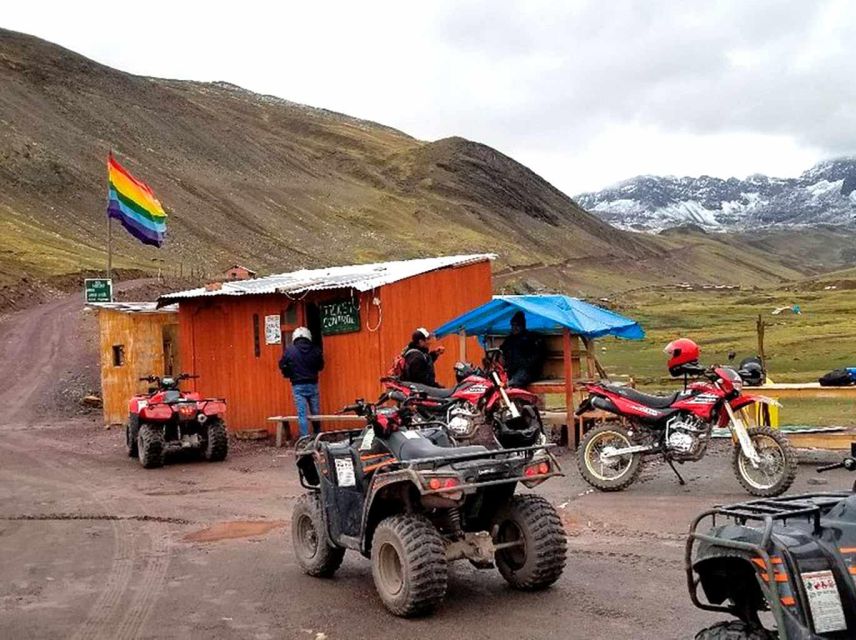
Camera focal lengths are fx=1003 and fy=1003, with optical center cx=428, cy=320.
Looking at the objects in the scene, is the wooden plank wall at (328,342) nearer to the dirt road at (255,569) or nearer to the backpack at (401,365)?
the backpack at (401,365)

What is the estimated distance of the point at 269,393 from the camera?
17.8 metres

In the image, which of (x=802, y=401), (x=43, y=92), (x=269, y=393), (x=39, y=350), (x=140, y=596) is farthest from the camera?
(x=43, y=92)

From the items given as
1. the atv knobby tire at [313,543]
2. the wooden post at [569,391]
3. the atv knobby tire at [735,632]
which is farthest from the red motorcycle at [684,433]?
the atv knobby tire at [735,632]

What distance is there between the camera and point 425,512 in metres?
7.07

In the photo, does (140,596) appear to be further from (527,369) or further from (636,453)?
(527,369)

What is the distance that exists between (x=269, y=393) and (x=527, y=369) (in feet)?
16.6

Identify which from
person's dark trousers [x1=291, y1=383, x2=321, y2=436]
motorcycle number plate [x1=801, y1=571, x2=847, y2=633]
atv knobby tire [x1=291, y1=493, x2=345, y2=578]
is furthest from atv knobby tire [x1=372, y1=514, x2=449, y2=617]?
person's dark trousers [x1=291, y1=383, x2=321, y2=436]

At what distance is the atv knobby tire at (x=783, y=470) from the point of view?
1019 centimetres

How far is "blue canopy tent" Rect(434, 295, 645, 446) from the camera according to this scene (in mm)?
14383

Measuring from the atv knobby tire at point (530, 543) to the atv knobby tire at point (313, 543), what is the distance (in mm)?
1346

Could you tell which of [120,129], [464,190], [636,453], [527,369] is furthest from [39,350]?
[464,190]

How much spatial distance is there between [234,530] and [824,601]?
6.86 meters

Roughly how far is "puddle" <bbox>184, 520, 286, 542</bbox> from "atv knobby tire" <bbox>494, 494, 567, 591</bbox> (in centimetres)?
325

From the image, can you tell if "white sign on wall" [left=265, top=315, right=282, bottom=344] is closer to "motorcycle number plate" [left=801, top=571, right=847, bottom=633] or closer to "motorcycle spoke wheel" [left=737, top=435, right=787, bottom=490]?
"motorcycle spoke wheel" [left=737, top=435, right=787, bottom=490]
